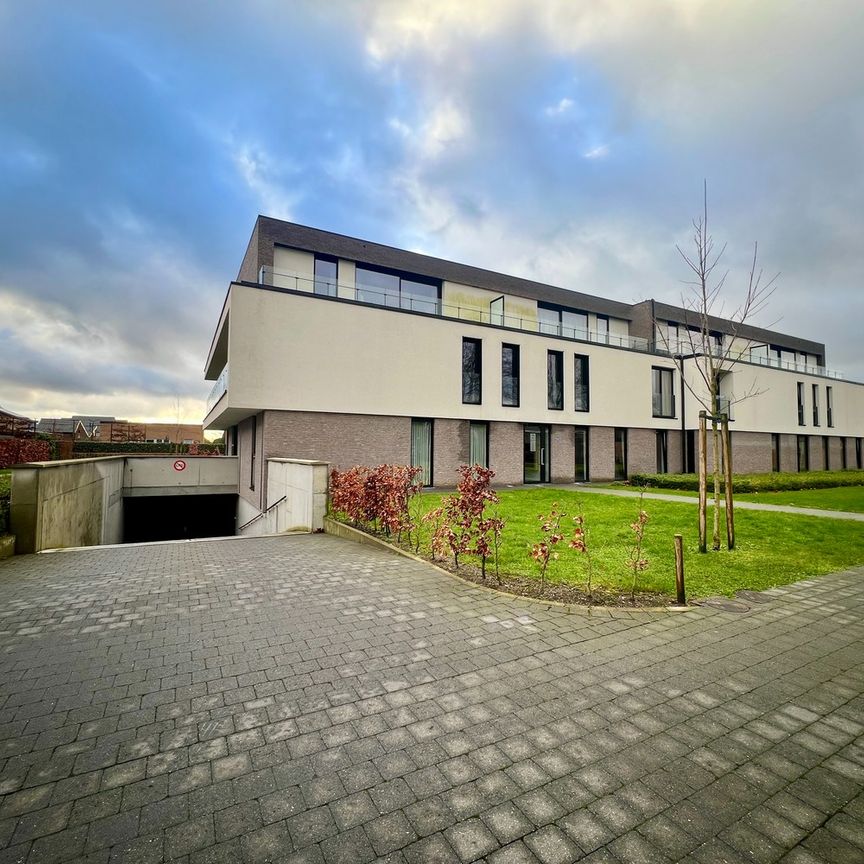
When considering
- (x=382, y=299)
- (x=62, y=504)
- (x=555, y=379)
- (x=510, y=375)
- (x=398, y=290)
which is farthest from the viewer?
(x=398, y=290)

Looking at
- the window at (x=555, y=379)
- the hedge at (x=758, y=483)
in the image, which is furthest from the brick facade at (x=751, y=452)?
the window at (x=555, y=379)

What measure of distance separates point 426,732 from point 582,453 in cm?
2180

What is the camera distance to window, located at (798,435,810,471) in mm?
32688

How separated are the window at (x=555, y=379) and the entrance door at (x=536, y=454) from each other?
1330mm

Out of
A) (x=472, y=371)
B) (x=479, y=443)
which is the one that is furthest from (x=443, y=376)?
(x=479, y=443)

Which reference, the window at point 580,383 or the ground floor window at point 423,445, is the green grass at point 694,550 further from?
the window at point 580,383

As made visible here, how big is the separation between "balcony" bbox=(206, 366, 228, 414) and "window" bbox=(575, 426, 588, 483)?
16.7 meters

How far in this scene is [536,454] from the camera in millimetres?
21844

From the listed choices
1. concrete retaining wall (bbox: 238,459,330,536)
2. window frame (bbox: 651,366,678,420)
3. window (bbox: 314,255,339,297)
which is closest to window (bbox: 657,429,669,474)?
window frame (bbox: 651,366,678,420)

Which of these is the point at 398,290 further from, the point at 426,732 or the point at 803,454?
the point at 803,454

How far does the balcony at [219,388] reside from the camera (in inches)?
659

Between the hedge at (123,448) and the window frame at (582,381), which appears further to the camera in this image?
the hedge at (123,448)

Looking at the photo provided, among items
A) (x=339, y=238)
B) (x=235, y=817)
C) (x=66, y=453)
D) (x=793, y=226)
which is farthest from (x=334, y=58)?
(x=66, y=453)

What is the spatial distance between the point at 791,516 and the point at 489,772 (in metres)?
13.0
